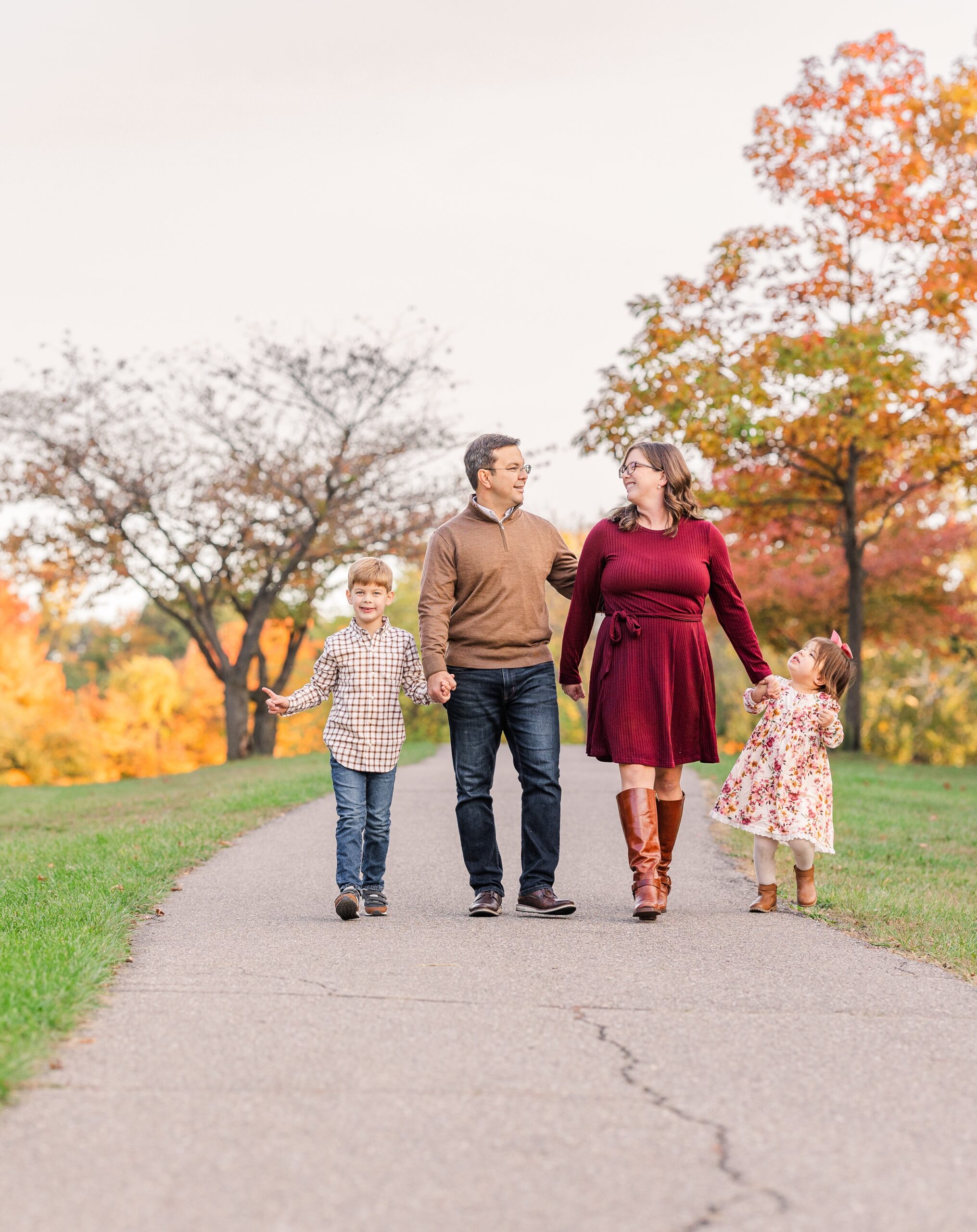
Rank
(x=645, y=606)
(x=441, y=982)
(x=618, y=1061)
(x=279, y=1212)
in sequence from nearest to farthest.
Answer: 1. (x=279, y=1212)
2. (x=618, y=1061)
3. (x=441, y=982)
4. (x=645, y=606)

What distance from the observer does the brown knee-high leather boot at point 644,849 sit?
5680 millimetres

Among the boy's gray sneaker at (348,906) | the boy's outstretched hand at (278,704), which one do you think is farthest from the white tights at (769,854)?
the boy's outstretched hand at (278,704)

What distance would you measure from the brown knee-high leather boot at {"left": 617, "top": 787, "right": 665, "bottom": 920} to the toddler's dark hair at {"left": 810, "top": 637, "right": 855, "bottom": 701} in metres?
1.09

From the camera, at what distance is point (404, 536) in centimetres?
2470

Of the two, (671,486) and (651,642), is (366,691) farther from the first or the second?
(671,486)

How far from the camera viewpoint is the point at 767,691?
242 inches

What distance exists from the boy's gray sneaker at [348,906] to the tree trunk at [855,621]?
1519cm

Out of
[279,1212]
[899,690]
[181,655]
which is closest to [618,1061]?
[279,1212]

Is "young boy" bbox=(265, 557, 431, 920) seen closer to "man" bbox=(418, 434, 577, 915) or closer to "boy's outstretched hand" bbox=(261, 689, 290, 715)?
"boy's outstretched hand" bbox=(261, 689, 290, 715)

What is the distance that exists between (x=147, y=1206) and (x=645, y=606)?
387 centimetres

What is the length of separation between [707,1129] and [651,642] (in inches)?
123

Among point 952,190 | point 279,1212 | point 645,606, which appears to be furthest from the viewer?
point 952,190

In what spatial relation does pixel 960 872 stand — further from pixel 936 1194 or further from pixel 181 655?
pixel 181 655

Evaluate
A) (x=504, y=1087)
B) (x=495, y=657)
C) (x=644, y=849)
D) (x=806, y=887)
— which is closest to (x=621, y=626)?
(x=495, y=657)
